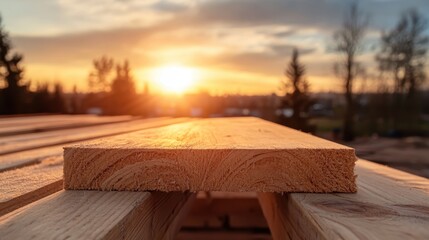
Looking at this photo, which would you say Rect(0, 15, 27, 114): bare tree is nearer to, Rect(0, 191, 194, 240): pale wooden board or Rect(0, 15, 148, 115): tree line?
Rect(0, 15, 148, 115): tree line

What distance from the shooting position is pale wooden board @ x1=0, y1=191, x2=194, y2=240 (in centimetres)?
71

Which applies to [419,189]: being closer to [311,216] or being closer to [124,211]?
[311,216]

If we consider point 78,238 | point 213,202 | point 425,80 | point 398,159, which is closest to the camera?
point 78,238

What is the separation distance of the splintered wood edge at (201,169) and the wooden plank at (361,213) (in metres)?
0.05

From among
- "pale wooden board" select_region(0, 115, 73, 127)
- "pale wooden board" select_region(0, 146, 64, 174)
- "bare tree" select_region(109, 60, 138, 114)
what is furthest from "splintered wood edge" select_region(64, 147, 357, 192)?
"bare tree" select_region(109, 60, 138, 114)

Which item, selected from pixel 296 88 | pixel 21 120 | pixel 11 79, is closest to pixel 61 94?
pixel 11 79

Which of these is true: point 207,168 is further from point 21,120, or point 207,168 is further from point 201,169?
point 21,120

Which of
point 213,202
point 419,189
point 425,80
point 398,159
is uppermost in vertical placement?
point 425,80

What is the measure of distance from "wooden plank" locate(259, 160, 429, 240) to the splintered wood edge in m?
0.05

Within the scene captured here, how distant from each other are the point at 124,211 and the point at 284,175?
0.39 m

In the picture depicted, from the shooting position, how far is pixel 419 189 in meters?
1.13

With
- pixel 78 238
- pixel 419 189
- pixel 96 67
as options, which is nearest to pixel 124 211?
pixel 78 238

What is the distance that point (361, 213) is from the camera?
83cm

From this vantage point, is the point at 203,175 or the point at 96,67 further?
the point at 96,67
